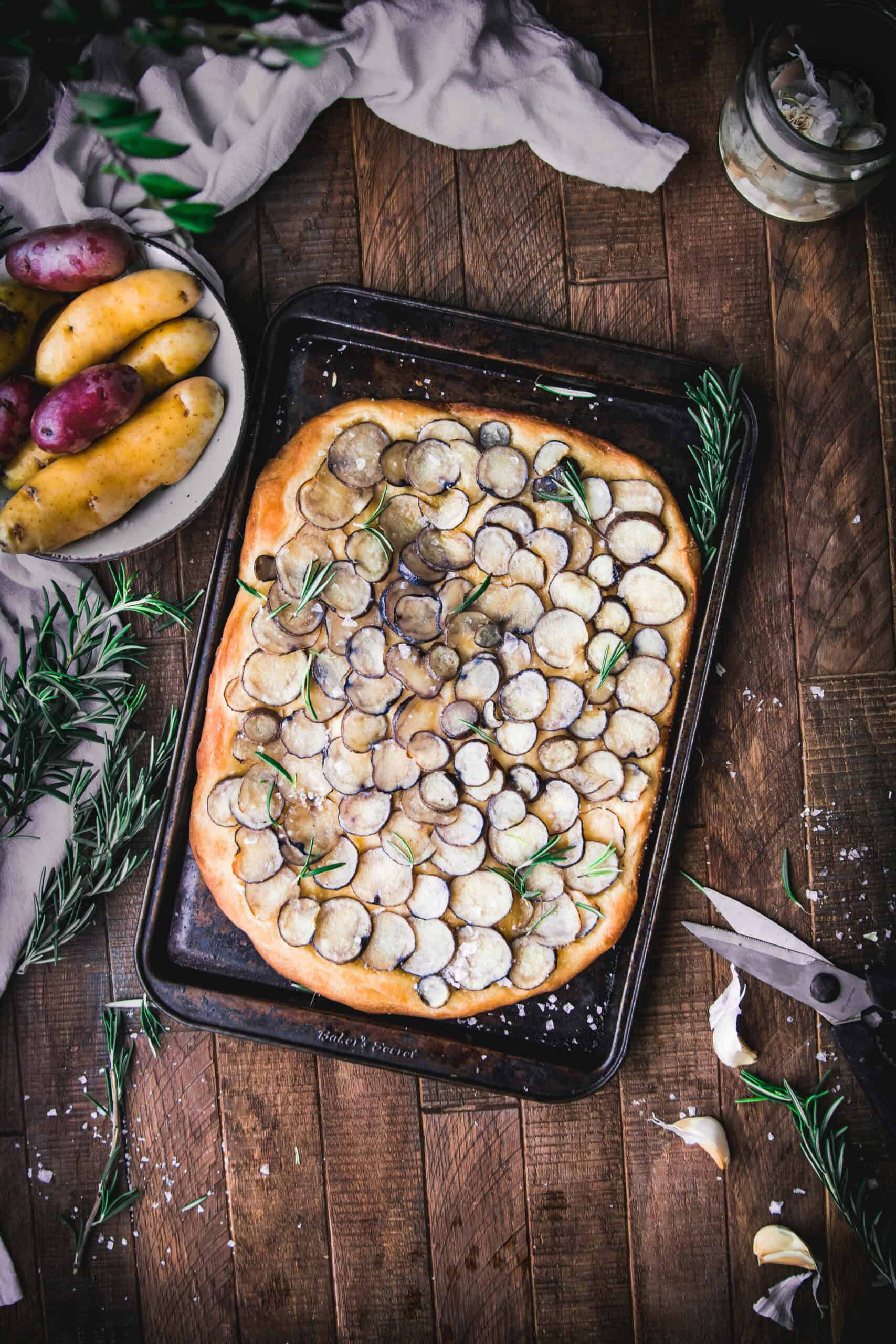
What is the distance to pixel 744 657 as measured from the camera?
Answer: 2.46 m

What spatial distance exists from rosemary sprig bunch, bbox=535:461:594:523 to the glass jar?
2.77ft

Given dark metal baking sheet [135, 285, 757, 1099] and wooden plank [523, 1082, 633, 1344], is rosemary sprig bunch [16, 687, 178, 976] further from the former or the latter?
wooden plank [523, 1082, 633, 1344]

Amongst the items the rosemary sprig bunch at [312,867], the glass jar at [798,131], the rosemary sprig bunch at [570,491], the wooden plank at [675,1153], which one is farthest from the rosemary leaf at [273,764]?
the glass jar at [798,131]

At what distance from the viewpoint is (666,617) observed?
2.29 metres

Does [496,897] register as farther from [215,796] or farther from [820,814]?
[820,814]

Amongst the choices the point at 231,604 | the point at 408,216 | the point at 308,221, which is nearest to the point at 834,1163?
the point at 231,604

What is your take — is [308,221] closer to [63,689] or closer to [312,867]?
[63,689]

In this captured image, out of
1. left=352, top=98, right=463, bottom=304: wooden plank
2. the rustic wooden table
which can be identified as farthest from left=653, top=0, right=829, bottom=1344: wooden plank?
left=352, top=98, right=463, bottom=304: wooden plank

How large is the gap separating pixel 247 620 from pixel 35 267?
3.01ft

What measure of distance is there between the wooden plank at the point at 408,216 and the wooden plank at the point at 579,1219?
2142 mm

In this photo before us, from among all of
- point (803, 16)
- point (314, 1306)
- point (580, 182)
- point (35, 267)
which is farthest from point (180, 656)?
point (803, 16)

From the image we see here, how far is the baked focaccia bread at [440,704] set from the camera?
2.26 metres

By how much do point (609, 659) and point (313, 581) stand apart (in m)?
0.72

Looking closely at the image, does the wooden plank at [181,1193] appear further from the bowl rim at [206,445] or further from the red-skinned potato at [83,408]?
the red-skinned potato at [83,408]
